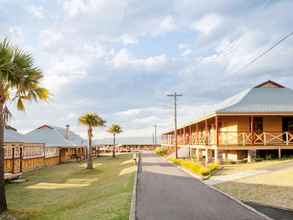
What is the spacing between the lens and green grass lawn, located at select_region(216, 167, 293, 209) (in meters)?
12.8

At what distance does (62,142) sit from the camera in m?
45.9

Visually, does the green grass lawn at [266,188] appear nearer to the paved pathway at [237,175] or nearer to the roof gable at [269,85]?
the paved pathway at [237,175]

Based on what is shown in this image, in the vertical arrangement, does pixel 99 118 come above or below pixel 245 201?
above

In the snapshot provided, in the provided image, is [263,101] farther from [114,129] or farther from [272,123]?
[114,129]

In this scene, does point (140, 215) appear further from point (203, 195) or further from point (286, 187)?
point (286, 187)

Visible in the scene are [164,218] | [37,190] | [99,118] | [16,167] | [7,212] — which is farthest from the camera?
[99,118]

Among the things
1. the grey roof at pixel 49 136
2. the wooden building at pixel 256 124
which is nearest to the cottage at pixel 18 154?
the grey roof at pixel 49 136

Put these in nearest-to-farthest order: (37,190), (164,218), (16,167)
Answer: (164,218)
(37,190)
(16,167)

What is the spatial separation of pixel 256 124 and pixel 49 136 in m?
28.6

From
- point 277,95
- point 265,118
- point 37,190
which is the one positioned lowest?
point 37,190

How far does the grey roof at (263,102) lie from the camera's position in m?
26.0

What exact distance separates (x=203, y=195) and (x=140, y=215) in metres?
4.45

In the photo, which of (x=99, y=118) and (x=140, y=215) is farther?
(x=99, y=118)

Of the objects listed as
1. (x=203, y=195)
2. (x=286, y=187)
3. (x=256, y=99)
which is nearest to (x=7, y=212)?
(x=203, y=195)
